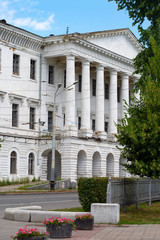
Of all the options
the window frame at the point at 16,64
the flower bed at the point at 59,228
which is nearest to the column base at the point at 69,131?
the window frame at the point at 16,64

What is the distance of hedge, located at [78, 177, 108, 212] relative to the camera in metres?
18.0

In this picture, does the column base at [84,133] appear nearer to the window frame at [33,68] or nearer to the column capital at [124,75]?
the window frame at [33,68]

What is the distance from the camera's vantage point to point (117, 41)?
60906mm

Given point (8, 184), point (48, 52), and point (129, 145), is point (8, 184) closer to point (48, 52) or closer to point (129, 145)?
point (48, 52)

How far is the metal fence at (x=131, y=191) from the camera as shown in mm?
18205

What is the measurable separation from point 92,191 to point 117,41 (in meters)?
45.0

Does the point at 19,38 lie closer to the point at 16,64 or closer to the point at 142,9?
the point at 16,64

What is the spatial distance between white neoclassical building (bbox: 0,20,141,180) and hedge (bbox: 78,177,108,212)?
95.9 feet

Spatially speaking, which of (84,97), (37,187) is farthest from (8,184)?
(84,97)

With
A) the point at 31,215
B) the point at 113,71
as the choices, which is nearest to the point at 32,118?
the point at 113,71

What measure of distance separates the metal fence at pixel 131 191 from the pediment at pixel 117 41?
3102 cm

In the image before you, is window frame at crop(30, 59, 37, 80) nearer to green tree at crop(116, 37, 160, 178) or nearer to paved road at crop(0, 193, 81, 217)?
paved road at crop(0, 193, 81, 217)

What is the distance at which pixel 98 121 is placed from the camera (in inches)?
2240

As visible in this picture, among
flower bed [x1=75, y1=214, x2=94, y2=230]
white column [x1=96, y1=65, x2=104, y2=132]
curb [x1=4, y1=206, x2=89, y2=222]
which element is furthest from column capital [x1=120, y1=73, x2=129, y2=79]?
flower bed [x1=75, y1=214, x2=94, y2=230]
